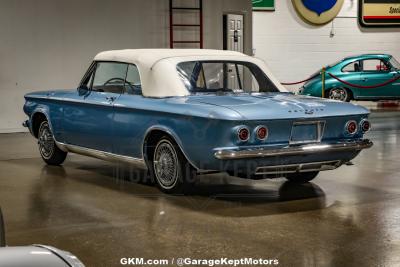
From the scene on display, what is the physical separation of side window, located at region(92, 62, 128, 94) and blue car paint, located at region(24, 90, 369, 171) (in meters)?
0.13

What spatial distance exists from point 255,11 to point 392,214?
1689 centimetres

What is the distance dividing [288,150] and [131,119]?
5.89 ft

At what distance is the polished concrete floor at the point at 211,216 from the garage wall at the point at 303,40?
14.1m

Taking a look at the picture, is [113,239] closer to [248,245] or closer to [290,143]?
[248,245]

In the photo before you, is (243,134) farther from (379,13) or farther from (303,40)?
(379,13)

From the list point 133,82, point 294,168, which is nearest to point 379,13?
point 133,82

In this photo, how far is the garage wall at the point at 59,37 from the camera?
13.7 metres

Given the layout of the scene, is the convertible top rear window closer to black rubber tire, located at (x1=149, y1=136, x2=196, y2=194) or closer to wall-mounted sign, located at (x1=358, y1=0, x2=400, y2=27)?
black rubber tire, located at (x1=149, y1=136, x2=196, y2=194)

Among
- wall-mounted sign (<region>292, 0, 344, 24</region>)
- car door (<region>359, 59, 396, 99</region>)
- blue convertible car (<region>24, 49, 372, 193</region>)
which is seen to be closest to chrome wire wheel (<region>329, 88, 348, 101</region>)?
car door (<region>359, 59, 396, 99</region>)

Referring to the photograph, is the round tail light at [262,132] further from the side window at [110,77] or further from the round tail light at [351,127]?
the side window at [110,77]

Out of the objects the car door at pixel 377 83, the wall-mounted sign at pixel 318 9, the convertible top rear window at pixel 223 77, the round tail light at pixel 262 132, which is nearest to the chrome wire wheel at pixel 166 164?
the convertible top rear window at pixel 223 77

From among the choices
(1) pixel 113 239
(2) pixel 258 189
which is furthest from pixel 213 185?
(1) pixel 113 239

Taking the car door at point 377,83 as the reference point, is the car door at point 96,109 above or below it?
above

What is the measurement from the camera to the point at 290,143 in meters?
6.44
